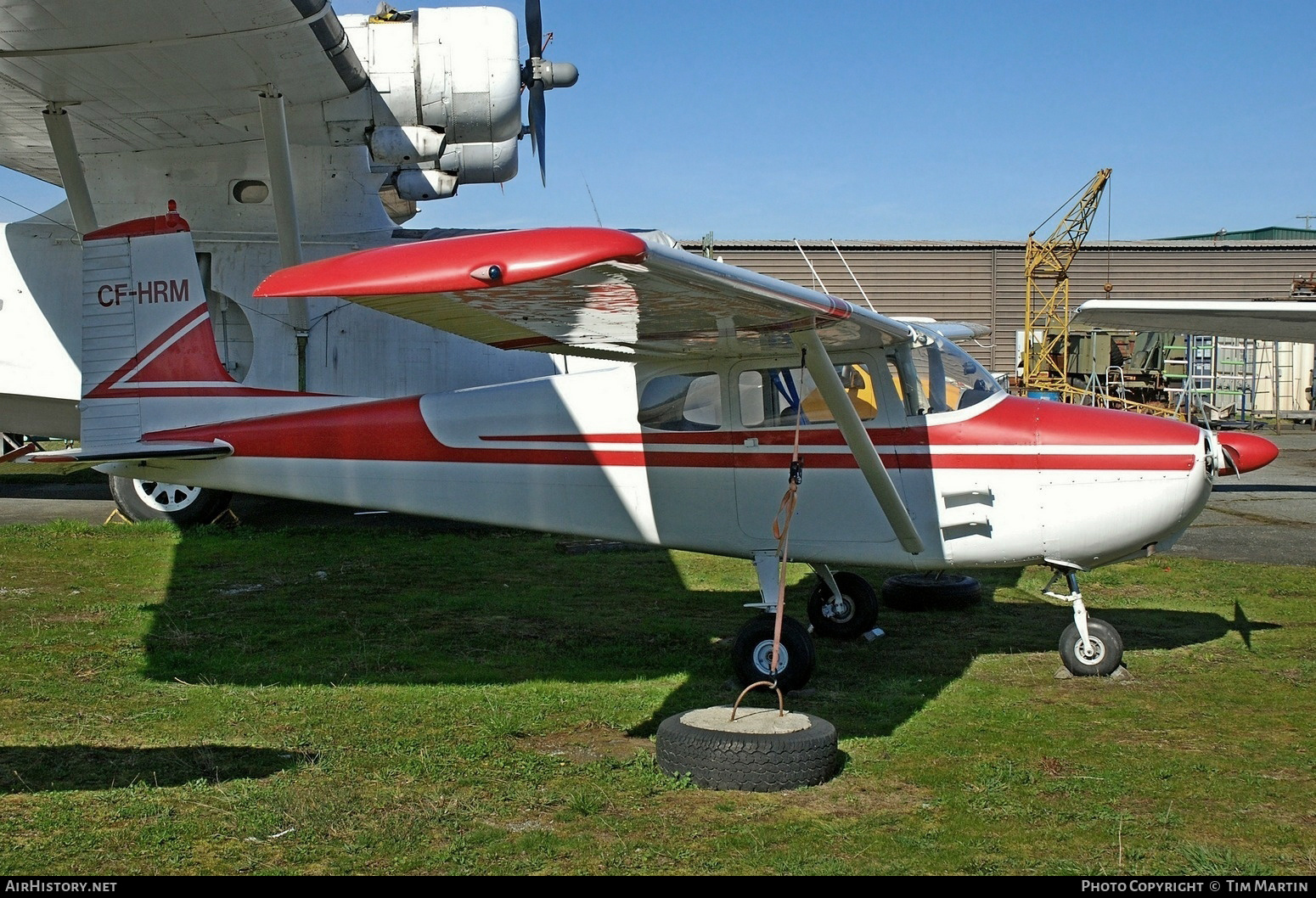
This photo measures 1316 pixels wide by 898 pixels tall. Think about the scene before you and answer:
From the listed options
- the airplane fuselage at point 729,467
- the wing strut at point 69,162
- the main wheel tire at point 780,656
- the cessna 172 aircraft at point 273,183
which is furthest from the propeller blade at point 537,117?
the main wheel tire at point 780,656

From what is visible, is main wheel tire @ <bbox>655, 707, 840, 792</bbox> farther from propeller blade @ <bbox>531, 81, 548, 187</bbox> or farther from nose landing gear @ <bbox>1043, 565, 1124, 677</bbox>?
propeller blade @ <bbox>531, 81, 548, 187</bbox>

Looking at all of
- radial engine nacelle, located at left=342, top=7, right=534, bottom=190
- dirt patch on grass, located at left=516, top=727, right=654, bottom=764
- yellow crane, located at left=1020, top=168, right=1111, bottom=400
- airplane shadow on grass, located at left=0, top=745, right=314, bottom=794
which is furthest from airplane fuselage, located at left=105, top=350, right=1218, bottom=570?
yellow crane, located at left=1020, top=168, right=1111, bottom=400

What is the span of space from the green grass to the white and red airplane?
2.45 ft

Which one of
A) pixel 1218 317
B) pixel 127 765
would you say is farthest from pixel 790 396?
pixel 1218 317

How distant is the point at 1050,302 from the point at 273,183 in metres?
32.8

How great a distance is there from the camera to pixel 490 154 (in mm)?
15281

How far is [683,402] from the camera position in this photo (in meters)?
7.05

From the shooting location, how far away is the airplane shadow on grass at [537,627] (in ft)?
21.7

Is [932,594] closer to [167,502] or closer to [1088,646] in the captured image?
[1088,646]

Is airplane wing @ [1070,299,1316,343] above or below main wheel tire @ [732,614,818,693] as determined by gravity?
above

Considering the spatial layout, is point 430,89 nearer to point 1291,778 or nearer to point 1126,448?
point 1126,448

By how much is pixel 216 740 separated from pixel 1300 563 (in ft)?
32.8

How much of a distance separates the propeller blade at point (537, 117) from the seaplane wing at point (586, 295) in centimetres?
798

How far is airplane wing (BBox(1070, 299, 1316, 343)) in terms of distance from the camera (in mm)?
15781
